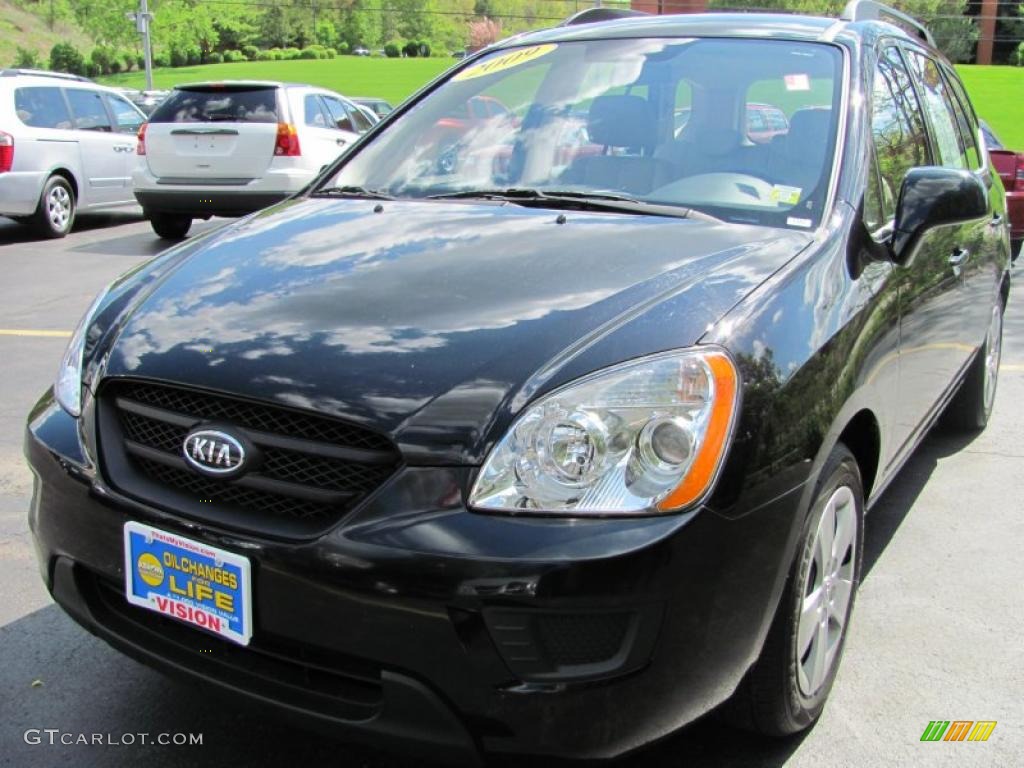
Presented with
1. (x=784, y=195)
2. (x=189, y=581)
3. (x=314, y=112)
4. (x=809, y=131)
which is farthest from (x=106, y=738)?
(x=314, y=112)

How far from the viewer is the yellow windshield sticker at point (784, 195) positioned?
279cm

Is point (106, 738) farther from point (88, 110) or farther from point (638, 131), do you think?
point (88, 110)

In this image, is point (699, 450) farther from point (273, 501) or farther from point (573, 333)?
point (273, 501)

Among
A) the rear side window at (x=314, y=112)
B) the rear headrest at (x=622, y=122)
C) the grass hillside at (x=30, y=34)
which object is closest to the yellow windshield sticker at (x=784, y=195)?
the rear headrest at (x=622, y=122)

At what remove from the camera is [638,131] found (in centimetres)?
321

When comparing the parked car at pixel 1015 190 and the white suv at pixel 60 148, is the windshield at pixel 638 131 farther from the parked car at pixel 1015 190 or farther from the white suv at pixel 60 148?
the white suv at pixel 60 148

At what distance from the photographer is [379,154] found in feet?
11.7

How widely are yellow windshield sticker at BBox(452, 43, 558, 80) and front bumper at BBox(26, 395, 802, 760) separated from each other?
2178 millimetres

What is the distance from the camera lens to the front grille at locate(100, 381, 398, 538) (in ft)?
6.42

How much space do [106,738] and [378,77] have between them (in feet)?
261

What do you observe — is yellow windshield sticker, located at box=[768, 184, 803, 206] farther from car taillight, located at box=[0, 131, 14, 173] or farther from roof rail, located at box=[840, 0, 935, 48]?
car taillight, located at box=[0, 131, 14, 173]

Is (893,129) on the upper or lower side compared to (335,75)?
lower

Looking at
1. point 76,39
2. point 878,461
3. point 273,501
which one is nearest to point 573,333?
point 273,501

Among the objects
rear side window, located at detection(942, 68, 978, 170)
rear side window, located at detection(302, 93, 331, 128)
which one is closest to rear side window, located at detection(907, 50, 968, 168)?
rear side window, located at detection(942, 68, 978, 170)
